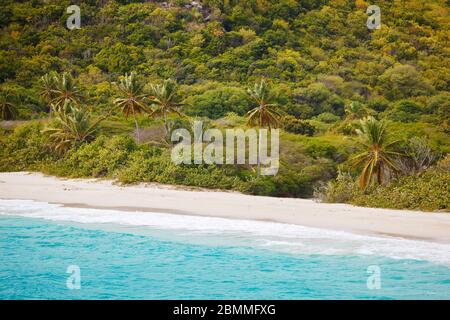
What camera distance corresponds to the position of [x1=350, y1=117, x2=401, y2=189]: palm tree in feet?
100

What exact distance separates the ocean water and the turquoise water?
0.09 feet

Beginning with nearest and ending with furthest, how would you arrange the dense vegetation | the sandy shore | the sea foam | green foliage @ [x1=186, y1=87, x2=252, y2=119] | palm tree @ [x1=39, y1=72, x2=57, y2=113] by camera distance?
the sea foam < the sandy shore < the dense vegetation < palm tree @ [x1=39, y1=72, x2=57, y2=113] < green foliage @ [x1=186, y1=87, x2=252, y2=119]

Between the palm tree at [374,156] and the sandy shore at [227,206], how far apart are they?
93.2 inches

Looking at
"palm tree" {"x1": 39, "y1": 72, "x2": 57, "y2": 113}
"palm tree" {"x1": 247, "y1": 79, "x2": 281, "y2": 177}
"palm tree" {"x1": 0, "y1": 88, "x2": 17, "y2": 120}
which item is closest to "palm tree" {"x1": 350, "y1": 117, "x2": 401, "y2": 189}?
"palm tree" {"x1": 247, "y1": 79, "x2": 281, "y2": 177}

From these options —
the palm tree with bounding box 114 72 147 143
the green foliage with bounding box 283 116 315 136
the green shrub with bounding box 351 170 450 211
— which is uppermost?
the palm tree with bounding box 114 72 147 143

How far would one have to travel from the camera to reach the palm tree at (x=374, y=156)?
30.6 metres

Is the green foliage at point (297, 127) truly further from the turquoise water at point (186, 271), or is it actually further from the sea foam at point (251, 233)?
the turquoise water at point (186, 271)

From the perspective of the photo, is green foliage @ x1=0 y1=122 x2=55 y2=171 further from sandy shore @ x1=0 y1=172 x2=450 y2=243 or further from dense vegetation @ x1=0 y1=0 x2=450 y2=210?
sandy shore @ x1=0 y1=172 x2=450 y2=243

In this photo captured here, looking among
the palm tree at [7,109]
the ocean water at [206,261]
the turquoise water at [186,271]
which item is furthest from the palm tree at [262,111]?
the palm tree at [7,109]

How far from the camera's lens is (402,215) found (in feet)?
85.0

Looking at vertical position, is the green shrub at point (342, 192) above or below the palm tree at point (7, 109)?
below

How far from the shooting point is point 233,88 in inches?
2773
